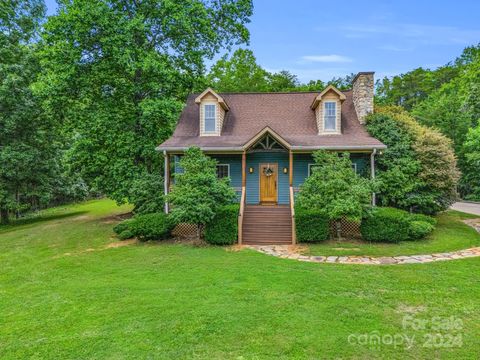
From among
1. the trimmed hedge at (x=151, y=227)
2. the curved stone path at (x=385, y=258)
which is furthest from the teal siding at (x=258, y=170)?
the curved stone path at (x=385, y=258)

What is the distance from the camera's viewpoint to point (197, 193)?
38.3ft

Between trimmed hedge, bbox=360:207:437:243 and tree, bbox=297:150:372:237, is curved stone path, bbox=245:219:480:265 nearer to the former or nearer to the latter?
trimmed hedge, bbox=360:207:437:243

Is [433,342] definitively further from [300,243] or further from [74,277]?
[74,277]

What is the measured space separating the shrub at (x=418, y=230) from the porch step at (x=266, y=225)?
14.8 ft

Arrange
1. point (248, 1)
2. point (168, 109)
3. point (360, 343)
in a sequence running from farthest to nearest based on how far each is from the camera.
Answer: point (248, 1), point (168, 109), point (360, 343)

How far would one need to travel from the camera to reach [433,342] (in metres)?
4.78

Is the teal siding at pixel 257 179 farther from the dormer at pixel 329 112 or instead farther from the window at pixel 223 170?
the dormer at pixel 329 112

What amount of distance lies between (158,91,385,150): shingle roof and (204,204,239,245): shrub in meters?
3.39

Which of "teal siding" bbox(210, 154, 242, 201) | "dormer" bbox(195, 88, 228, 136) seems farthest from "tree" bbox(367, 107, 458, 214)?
"dormer" bbox(195, 88, 228, 136)

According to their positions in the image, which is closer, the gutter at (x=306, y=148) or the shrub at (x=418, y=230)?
the shrub at (x=418, y=230)

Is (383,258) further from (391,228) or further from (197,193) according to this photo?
(197,193)

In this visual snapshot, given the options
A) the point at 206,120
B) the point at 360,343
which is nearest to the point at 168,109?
the point at 206,120

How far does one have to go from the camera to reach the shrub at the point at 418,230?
11.3m

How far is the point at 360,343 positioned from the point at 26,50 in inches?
920
